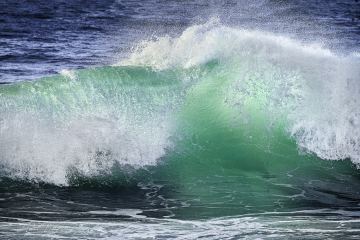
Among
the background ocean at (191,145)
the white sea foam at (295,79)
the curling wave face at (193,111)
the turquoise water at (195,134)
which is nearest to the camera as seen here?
the background ocean at (191,145)

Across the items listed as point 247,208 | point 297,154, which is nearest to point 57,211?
point 247,208

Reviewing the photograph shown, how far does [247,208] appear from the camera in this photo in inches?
210

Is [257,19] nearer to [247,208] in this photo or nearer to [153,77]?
[153,77]

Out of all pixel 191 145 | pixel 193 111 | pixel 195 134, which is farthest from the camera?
pixel 193 111

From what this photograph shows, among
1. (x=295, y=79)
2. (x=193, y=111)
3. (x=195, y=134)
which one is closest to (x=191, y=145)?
(x=195, y=134)

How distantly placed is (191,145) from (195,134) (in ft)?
0.81

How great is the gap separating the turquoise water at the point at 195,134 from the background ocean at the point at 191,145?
19 millimetres

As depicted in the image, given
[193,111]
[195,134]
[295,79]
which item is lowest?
[195,134]

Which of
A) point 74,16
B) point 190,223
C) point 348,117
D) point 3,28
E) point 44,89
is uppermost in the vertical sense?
point 74,16

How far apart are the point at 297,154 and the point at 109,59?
10.8 meters

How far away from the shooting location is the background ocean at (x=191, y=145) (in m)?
4.95

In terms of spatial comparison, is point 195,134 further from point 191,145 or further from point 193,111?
point 193,111

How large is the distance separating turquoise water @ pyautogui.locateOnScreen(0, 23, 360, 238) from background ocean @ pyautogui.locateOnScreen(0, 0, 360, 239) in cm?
2

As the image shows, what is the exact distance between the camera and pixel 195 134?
24.5ft
